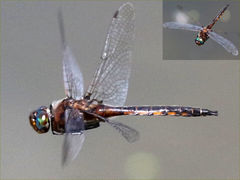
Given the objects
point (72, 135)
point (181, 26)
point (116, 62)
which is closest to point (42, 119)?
point (72, 135)

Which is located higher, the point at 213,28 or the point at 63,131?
the point at 213,28

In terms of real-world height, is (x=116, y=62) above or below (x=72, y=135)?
above

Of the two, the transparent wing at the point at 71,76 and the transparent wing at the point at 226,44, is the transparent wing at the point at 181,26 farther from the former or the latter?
the transparent wing at the point at 71,76

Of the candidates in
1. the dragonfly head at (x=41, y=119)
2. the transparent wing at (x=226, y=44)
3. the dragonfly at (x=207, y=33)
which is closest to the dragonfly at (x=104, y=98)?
the dragonfly head at (x=41, y=119)

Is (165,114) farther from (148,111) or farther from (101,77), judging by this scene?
(101,77)

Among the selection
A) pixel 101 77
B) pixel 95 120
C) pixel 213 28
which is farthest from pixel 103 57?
pixel 213 28

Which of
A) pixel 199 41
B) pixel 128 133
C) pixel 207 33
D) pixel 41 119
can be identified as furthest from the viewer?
pixel 207 33

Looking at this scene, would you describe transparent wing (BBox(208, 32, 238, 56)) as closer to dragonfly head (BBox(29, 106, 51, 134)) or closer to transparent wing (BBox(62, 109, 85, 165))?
transparent wing (BBox(62, 109, 85, 165))

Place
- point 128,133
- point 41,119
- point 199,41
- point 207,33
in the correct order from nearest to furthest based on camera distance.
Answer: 1. point 128,133
2. point 41,119
3. point 199,41
4. point 207,33

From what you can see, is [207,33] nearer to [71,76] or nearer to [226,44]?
[226,44]
